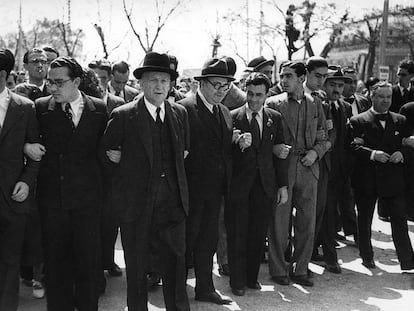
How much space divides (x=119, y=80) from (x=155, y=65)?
258 centimetres

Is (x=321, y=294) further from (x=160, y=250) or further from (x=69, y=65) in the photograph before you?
(x=69, y=65)

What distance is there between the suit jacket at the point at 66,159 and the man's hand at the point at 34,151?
11 cm

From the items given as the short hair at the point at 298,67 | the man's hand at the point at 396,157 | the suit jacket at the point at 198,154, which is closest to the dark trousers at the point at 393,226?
the man's hand at the point at 396,157

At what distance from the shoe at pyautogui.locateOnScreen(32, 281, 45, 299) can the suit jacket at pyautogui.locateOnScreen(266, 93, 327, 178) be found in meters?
2.83

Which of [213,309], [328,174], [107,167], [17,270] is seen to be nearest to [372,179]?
[328,174]

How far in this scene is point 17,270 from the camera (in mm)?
4082

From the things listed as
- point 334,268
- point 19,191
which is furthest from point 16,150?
point 334,268

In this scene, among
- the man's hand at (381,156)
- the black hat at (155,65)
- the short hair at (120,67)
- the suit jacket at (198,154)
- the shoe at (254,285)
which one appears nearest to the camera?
the black hat at (155,65)

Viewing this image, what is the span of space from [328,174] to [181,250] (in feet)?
8.39

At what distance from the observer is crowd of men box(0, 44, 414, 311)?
13.3 ft

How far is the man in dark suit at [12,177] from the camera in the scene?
13.0 ft

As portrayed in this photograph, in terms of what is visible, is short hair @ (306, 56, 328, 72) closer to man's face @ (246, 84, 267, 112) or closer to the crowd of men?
the crowd of men

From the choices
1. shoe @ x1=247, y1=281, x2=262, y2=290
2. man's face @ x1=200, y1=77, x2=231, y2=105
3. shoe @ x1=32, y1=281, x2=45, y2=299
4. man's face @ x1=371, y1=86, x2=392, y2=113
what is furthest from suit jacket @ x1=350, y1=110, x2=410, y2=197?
shoe @ x1=32, y1=281, x2=45, y2=299

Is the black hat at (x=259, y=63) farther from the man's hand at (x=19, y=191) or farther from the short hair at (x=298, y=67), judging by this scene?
the man's hand at (x=19, y=191)
